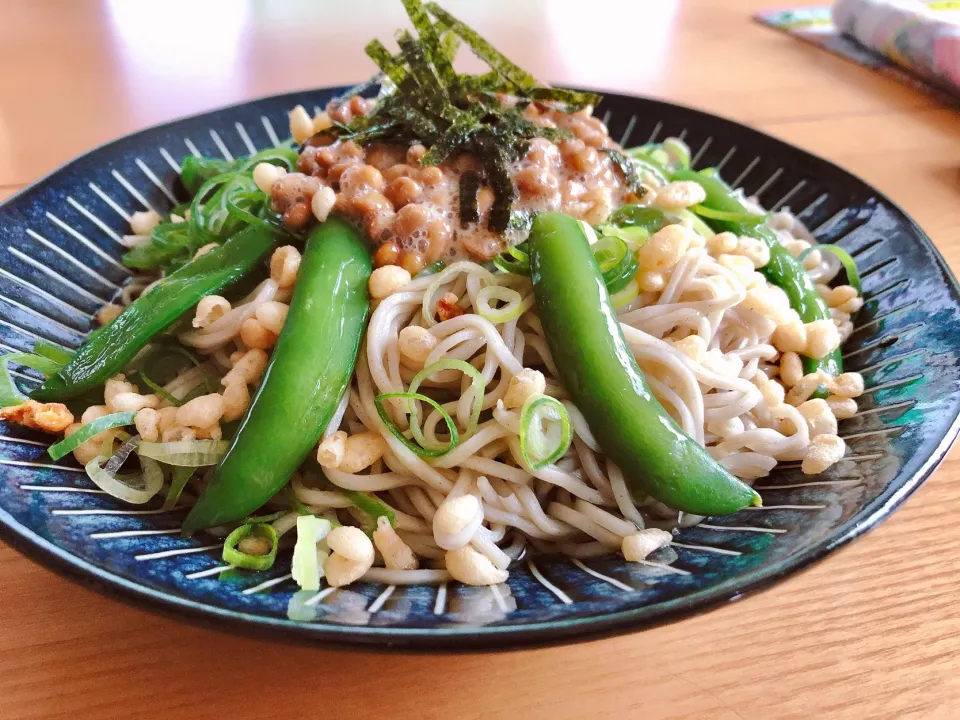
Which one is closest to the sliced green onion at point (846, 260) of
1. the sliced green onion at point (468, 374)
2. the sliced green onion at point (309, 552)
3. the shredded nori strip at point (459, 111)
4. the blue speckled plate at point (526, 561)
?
the blue speckled plate at point (526, 561)

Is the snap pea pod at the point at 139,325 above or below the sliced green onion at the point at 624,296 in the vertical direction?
above

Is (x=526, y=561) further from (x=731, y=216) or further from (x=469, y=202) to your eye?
(x=731, y=216)

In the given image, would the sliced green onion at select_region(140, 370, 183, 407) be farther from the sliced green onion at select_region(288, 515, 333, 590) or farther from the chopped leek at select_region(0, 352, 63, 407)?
the sliced green onion at select_region(288, 515, 333, 590)

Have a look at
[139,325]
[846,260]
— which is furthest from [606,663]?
[846,260]

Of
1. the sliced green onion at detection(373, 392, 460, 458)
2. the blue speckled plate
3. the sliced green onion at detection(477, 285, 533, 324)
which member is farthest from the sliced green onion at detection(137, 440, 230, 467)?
the sliced green onion at detection(477, 285, 533, 324)

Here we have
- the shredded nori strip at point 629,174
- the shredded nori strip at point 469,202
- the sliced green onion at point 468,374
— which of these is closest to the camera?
the sliced green onion at point 468,374

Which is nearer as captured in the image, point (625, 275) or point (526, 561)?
point (526, 561)

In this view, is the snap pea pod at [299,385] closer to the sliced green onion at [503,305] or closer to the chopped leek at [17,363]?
the sliced green onion at [503,305]

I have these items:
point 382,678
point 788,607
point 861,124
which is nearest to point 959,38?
point 861,124
